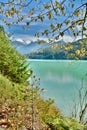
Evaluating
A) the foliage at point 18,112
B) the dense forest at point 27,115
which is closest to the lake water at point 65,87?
the dense forest at point 27,115

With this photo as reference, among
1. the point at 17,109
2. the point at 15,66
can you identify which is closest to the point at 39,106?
the point at 17,109

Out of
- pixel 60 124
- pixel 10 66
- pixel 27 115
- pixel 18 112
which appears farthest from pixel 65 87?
pixel 18 112

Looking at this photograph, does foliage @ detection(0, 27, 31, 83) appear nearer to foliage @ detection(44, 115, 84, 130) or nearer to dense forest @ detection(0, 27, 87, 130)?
dense forest @ detection(0, 27, 87, 130)

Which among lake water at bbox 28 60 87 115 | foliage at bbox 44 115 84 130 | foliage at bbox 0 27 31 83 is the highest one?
foliage at bbox 0 27 31 83

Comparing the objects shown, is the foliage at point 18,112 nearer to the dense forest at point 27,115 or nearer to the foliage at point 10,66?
the dense forest at point 27,115

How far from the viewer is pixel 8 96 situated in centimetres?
1327

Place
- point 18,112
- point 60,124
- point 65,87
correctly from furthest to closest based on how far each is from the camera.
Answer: point 65,87 < point 60,124 < point 18,112

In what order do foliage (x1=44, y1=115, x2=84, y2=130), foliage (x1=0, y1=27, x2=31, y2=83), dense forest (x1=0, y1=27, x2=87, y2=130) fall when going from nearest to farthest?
dense forest (x1=0, y1=27, x2=87, y2=130) → foliage (x1=44, y1=115, x2=84, y2=130) → foliage (x1=0, y1=27, x2=31, y2=83)

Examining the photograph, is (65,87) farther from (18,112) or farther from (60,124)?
(18,112)

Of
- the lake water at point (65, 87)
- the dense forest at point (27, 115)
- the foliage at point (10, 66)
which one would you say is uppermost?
the foliage at point (10, 66)

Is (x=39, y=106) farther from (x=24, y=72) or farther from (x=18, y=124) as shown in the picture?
(x=24, y=72)

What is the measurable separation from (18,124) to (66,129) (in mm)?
1903

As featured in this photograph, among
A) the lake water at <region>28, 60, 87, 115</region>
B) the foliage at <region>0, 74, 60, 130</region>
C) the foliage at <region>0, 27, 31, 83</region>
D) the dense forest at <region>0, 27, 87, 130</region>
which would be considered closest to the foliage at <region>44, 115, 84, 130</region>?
the dense forest at <region>0, 27, 87, 130</region>

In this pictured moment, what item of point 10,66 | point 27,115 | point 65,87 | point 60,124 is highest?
point 10,66
